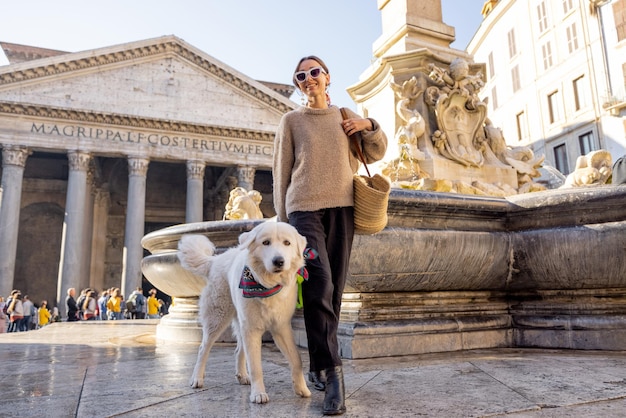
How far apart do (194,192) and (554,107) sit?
1959cm

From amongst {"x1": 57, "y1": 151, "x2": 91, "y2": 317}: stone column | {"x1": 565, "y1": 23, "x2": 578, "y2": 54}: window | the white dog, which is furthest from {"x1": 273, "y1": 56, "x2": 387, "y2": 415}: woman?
{"x1": 565, "y1": 23, "x2": 578, "y2": 54}: window

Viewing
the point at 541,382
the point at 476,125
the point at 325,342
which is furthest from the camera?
the point at 476,125

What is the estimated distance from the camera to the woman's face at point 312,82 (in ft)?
7.40

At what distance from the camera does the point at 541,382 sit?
86.4 inches

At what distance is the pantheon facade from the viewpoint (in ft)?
69.8

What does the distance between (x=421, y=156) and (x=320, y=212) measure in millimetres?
2541

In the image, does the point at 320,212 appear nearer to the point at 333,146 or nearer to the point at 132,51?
the point at 333,146

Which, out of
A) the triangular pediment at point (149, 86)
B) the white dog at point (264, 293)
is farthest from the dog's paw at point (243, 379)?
the triangular pediment at point (149, 86)

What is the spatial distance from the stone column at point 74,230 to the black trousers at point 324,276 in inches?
843

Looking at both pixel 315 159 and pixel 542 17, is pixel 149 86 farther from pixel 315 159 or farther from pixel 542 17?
pixel 315 159

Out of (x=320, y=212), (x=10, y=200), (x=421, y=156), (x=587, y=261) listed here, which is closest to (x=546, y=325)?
(x=587, y=261)

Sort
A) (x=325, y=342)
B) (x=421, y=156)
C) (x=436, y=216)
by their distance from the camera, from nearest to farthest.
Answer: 1. (x=325, y=342)
2. (x=436, y=216)
3. (x=421, y=156)

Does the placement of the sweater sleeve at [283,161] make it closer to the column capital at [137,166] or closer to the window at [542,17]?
the column capital at [137,166]

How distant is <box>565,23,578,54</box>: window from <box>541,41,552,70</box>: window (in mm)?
1227
